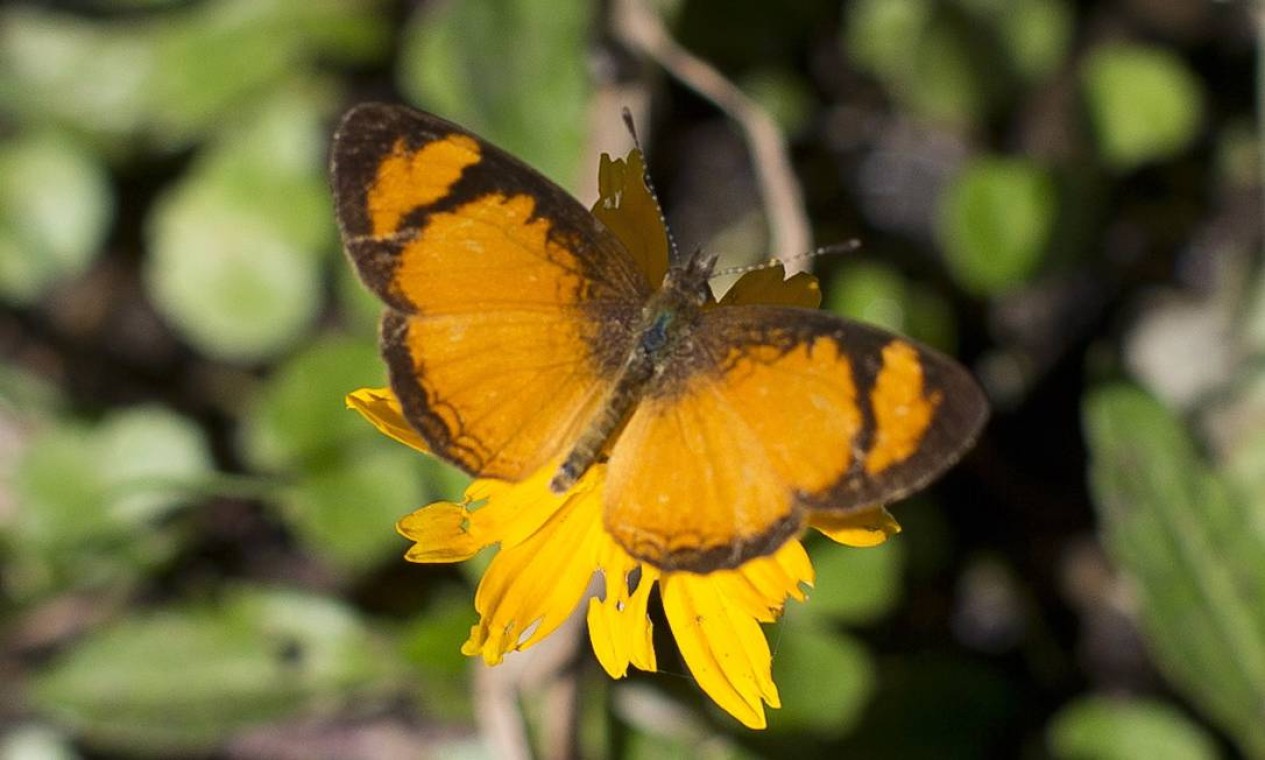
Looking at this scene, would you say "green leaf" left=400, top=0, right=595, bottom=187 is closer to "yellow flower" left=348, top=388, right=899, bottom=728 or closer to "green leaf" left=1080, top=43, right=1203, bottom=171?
"yellow flower" left=348, top=388, right=899, bottom=728

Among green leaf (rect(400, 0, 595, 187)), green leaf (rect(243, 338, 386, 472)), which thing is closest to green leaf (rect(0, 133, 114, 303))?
green leaf (rect(243, 338, 386, 472))

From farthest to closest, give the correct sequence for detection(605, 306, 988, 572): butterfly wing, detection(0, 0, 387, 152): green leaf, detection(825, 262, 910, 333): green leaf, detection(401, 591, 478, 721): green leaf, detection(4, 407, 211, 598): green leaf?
detection(0, 0, 387, 152): green leaf
detection(4, 407, 211, 598): green leaf
detection(825, 262, 910, 333): green leaf
detection(401, 591, 478, 721): green leaf
detection(605, 306, 988, 572): butterfly wing

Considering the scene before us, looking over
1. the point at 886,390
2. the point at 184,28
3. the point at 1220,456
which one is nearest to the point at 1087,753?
the point at 1220,456

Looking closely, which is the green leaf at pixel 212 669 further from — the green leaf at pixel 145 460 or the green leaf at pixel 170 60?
the green leaf at pixel 170 60

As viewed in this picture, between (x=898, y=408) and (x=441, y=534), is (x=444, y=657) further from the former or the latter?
(x=898, y=408)

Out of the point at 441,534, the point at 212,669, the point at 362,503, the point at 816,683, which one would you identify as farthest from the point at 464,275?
the point at 212,669

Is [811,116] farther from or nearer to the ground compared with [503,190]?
nearer to the ground

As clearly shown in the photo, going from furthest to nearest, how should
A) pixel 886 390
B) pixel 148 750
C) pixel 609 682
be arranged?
1. pixel 148 750
2. pixel 609 682
3. pixel 886 390

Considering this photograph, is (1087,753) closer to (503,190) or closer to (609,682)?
(609,682)
